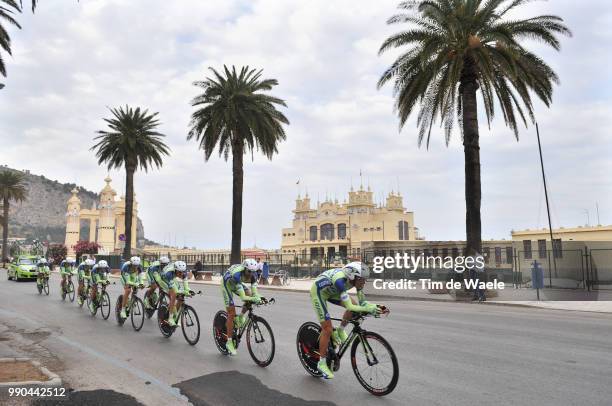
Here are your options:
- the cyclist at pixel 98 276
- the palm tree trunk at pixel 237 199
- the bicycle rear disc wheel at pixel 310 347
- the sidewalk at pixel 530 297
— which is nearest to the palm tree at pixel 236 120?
the palm tree trunk at pixel 237 199

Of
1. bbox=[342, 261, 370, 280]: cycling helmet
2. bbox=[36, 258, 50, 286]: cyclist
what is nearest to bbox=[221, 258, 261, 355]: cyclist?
bbox=[342, 261, 370, 280]: cycling helmet

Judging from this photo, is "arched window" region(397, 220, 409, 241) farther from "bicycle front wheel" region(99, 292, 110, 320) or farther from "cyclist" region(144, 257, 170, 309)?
"cyclist" region(144, 257, 170, 309)

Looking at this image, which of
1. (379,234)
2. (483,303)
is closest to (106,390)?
(483,303)

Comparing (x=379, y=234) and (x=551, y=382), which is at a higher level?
(x=379, y=234)

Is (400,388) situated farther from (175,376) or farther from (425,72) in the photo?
(425,72)

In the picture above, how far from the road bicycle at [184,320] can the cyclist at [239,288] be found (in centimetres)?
117

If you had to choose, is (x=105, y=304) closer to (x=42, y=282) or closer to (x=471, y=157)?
(x=42, y=282)

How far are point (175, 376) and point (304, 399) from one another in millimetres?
2067

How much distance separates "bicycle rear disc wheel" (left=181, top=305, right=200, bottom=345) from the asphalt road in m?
0.20

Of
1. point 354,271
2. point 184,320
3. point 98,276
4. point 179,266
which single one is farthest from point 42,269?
point 354,271

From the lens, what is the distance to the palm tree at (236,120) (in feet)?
96.2

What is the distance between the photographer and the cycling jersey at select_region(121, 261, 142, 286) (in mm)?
10875

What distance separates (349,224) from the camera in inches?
3204

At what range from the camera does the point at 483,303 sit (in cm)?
1808
